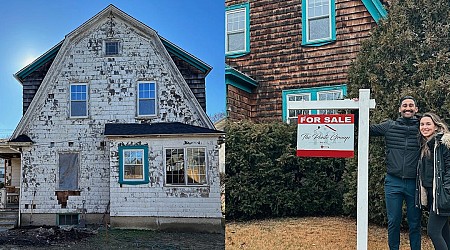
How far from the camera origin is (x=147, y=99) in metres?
1.60

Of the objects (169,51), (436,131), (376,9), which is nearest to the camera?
(169,51)

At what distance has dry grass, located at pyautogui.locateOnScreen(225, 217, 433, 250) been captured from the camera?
1.95 meters

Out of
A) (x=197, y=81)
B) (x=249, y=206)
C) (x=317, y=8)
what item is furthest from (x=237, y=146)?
(x=317, y=8)

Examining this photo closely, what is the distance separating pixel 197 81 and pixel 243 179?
A: 606mm

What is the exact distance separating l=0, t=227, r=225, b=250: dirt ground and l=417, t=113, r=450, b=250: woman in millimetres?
905

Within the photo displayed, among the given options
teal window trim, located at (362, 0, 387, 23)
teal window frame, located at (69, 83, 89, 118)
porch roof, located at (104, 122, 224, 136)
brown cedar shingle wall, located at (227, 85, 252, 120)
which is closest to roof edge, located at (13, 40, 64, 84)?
teal window frame, located at (69, 83, 89, 118)

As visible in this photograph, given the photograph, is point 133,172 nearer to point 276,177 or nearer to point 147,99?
point 147,99

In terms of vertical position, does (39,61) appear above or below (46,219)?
above

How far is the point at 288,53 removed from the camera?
2021mm

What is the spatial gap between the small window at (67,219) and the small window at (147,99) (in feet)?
1.56

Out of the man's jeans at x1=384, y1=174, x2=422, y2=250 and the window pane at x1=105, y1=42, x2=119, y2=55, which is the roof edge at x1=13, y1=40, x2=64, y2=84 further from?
the man's jeans at x1=384, y1=174, x2=422, y2=250

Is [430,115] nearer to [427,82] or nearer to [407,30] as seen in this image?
[427,82]

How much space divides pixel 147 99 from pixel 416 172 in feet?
3.94

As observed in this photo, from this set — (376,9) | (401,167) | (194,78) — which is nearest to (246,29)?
(194,78)
